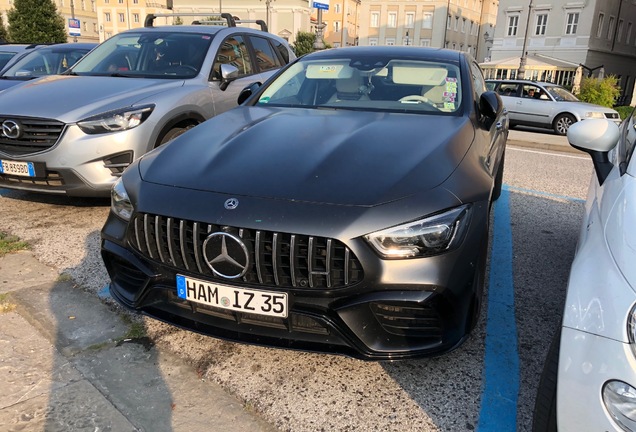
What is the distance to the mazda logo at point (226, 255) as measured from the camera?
203 centimetres

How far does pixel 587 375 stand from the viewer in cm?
143

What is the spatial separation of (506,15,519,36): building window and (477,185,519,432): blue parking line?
42.7 metres

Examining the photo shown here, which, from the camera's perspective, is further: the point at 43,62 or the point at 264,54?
the point at 43,62

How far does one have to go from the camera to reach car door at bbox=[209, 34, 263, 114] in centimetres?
527

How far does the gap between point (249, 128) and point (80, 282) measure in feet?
5.09

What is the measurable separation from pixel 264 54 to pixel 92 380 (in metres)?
5.14

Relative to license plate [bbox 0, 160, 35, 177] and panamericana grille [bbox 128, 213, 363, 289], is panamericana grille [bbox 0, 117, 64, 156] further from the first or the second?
panamericana grille [bbox 128, 213, 363, 289]

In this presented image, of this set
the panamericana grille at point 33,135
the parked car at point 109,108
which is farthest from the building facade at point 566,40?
the panamericana grille at point 33,135

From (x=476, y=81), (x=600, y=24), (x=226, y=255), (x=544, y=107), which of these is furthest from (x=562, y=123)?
(x=600, y=24)

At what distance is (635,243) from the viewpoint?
58.7 inches

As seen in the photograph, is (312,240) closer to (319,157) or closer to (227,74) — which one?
(319,157)

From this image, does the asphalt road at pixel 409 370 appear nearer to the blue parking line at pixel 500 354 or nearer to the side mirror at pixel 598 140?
the blue parking line at pixel 500 354

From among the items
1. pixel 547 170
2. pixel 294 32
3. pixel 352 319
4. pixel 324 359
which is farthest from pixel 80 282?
pixel 294 32

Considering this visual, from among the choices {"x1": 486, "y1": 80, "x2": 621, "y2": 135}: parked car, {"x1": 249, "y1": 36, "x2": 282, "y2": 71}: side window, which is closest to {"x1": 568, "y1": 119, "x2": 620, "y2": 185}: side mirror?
{"x1": 249, "y1": 36, "x2": 282, "y2": 71}: side window
